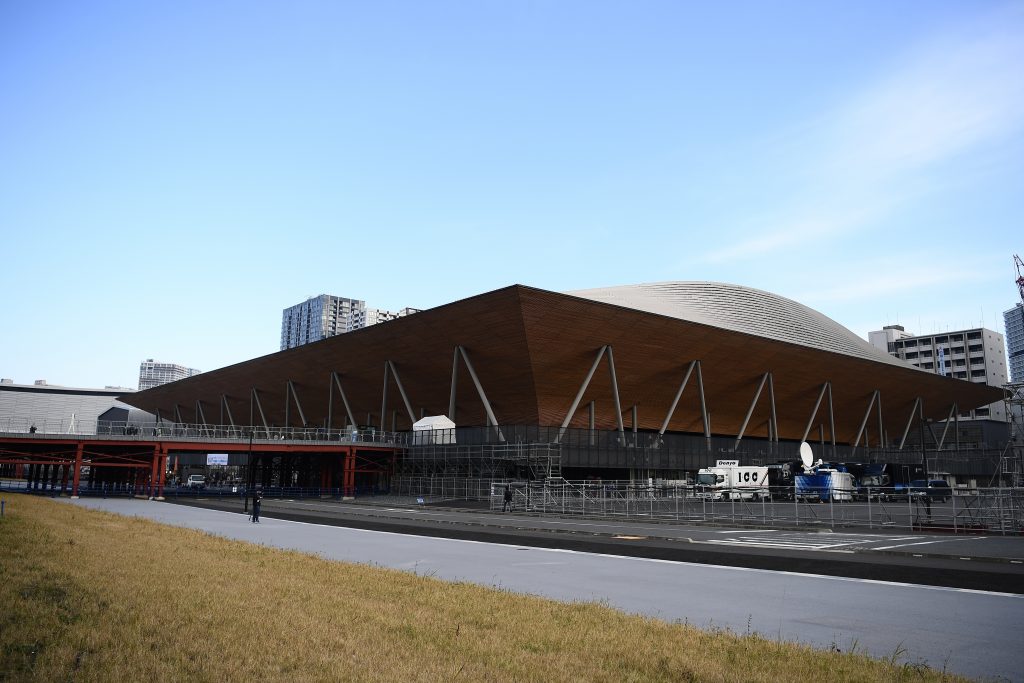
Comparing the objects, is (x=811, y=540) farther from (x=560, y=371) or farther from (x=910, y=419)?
(x=910, y=419)

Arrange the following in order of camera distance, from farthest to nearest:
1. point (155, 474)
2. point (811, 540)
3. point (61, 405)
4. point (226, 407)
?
point (61, 405) < point (226, 407) < point (155, 474) < point (811, 540)

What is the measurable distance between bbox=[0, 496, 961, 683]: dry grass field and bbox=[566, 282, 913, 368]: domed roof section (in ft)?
177

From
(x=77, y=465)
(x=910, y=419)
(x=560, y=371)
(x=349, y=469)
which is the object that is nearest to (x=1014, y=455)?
(x=560, y=371)

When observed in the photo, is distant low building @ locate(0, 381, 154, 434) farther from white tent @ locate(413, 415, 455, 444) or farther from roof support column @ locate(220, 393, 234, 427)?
white tent @ locate(413, 415, 455, 444)

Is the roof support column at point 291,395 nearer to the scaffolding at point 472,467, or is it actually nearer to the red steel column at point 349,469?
the red steel column at point 349,469

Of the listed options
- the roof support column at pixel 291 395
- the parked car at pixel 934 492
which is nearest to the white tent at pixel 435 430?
the roof support column at pixel 291 395

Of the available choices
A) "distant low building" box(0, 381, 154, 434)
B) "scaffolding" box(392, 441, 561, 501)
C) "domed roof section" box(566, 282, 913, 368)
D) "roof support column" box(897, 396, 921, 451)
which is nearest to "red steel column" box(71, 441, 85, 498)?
"scaffolding" box(392, 441, 561, 501)

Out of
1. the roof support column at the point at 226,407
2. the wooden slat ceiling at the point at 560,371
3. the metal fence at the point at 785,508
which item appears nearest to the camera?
the metal fence at the point at 785,508

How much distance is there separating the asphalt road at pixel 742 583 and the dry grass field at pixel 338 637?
1319 mm

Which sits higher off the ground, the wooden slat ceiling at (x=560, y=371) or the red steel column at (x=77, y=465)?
the wooden slat ceiling at (x=560, y=371)

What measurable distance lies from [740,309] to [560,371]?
2622cm

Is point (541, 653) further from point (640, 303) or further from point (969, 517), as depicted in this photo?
point (640, 303)

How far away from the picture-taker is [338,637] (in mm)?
8289

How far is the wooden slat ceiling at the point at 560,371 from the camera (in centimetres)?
5538
